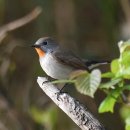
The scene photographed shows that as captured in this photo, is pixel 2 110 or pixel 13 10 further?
pixel 13 10

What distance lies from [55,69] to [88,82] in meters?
2.44

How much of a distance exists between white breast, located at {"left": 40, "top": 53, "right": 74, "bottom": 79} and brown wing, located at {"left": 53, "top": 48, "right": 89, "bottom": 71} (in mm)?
47

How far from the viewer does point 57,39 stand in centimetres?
745

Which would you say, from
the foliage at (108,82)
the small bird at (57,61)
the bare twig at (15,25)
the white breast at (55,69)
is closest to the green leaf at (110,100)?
the foliage at (108,82)

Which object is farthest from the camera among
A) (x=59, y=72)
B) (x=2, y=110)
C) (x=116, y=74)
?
(x=2, y=110)

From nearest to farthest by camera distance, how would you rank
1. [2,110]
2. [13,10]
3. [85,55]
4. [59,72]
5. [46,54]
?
[59,72] → [46,54] → [2,110] → [85,55] → [13,10]

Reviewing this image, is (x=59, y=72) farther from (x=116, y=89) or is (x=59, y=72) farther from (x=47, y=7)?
(x=47, y=7)

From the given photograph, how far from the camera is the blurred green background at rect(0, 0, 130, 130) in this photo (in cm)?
667

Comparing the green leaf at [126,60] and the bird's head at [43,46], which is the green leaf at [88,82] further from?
the bird's head at [43,46]

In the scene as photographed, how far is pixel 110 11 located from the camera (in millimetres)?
6695

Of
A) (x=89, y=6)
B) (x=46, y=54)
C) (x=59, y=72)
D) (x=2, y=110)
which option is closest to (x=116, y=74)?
(x=59, y=72)

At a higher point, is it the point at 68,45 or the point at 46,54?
the point at 46,54

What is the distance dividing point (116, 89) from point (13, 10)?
6016 mm

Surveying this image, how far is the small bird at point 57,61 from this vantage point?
14.9 feet
